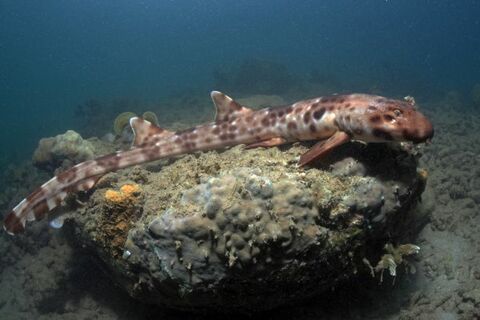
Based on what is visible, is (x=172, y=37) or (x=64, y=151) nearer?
(x=64, y=151)

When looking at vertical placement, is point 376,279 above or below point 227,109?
below

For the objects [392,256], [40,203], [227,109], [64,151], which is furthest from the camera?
[64,151]

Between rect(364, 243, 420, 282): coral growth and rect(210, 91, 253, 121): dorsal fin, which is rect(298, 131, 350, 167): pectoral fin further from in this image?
rect(210, 91, 253, 121): dorsal fin

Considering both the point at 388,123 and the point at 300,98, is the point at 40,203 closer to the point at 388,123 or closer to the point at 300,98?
the point at 388,123

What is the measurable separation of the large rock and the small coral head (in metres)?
0.51

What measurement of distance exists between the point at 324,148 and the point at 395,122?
935 mm

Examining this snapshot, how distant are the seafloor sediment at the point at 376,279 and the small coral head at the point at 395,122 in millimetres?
2779

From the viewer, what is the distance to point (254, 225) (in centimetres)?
420

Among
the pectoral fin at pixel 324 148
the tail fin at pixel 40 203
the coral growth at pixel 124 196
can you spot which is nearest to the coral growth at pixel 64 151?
the tail fin at pixel 40 203

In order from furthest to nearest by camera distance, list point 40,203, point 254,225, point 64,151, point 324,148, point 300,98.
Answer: point 300,98 < point 64,151 < point 40,203 < point 324,148 < point 254,225

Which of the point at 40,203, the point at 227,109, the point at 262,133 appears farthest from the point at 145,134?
the point at 262,133

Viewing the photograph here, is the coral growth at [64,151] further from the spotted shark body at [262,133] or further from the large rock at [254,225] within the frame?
the large rock at [254,225]

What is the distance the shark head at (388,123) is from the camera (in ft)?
15.3

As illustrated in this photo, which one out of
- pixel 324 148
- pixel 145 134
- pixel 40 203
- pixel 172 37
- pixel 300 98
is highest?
pixel 172 37
